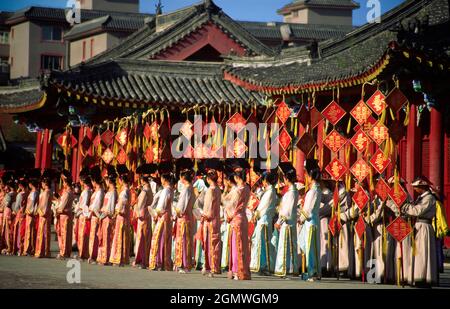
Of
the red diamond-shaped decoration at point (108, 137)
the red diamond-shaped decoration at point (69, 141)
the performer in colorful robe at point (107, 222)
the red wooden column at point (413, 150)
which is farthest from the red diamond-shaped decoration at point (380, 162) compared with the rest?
the red diamond-shaped decoration at point (69, 141)

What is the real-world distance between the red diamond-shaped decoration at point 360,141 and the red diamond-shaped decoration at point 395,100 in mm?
953

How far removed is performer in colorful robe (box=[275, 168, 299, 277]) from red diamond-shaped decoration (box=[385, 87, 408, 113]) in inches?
79.2

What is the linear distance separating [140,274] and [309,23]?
172 ft

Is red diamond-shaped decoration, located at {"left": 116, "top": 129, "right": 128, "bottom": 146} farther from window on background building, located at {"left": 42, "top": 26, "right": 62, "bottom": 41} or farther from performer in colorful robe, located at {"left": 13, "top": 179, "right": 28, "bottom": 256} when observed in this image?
window on background building, located at {"left": 42, "top": 26, "right": 62, "bottom": 41}

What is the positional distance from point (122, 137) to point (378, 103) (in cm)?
921

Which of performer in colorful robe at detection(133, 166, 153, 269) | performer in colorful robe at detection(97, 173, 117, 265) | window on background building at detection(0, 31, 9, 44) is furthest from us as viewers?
window on background building at detection(0, 31, 9, 44)

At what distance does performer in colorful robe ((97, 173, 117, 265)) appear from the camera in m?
19.6

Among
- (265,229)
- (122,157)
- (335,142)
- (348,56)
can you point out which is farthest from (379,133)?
(122,157)

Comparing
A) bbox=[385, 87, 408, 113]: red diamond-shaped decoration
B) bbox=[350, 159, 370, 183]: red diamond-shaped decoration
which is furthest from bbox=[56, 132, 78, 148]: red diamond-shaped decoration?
bbox=[385, 87, 408, 113]: red diamond-shaped decoration
